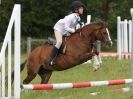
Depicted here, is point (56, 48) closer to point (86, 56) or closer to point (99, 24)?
point (86, 56)

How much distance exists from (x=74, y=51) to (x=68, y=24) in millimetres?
595

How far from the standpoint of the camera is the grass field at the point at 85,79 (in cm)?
919

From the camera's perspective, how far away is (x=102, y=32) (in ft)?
34.4

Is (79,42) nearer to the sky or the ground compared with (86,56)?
nearer to the sky

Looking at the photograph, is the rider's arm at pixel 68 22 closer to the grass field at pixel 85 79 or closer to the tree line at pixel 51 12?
the grass field at pixel 85 79

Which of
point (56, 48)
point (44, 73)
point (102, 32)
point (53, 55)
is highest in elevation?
point (102, 32)

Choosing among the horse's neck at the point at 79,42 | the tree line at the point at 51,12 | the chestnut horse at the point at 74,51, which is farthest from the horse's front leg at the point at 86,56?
the tree line at the point at 51,12

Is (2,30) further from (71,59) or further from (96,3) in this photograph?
(71,59)

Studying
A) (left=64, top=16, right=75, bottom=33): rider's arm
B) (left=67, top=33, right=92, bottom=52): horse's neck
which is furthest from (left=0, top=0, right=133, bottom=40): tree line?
(left=64, top=16, right=75, bottom=33): rider's arm

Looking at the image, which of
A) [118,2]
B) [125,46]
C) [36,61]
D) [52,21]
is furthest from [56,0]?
[36,61]

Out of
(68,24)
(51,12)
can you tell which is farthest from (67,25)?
(51,12)

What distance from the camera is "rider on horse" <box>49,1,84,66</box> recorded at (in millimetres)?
10648

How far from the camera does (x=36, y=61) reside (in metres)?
11.3

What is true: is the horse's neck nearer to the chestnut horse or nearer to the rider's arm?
the chestnut horse
